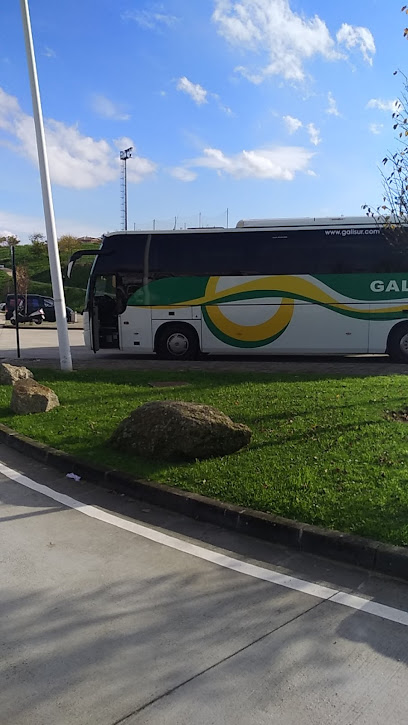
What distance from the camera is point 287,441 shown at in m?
6.64

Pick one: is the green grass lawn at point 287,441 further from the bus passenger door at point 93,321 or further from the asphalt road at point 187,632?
the bus passenger door at point 93,321

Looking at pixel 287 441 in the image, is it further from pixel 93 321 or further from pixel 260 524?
pixel 93 321

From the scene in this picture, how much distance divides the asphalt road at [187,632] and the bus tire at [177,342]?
10.5 metres

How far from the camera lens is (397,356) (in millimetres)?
14305

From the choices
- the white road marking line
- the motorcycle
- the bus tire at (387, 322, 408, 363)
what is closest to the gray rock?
the white road marking line

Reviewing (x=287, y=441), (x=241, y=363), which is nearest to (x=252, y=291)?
(x=241, y=363)

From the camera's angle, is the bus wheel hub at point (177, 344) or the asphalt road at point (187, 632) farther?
the bus wheel hub at point (177, 344)

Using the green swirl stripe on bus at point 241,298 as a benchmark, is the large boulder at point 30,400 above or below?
below

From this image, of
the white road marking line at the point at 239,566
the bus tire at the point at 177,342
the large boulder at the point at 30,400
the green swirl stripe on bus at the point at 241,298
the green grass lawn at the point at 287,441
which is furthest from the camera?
the bus tire at the point at 177,342

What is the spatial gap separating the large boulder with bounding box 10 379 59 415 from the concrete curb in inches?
105

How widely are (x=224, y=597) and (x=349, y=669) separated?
3.14ft

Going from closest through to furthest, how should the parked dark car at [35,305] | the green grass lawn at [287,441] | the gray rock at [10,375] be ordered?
the green grass lawn at [287,441]
the gray rock at [10,375]
the parked dark car at [35,305]

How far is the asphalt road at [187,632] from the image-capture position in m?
2.61

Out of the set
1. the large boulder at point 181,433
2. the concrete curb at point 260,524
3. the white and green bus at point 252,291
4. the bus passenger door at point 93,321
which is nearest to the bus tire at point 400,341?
the white and green bus at point 252,291
